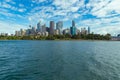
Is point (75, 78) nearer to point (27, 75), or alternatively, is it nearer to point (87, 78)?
point (87, 78)

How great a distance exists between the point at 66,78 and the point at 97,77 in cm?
453

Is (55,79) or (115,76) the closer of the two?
(55,79)

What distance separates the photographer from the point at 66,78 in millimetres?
19844

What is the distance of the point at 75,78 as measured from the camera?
20016 millimetres

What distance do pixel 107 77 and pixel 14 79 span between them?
42.7 feet

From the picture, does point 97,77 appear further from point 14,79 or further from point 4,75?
point 4,75

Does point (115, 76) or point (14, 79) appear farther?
point (115, 76)

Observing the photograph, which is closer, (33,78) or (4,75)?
(33,78)

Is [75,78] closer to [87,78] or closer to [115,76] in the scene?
[87,78]

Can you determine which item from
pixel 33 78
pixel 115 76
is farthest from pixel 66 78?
pixel 115 76

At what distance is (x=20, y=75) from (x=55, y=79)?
5.50 meters

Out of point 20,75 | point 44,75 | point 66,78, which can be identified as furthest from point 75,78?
point 20,75

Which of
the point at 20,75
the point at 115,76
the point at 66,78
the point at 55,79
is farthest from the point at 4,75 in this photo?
the point at 115,76

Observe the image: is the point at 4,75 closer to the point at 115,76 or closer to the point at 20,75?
the point at 20,75
